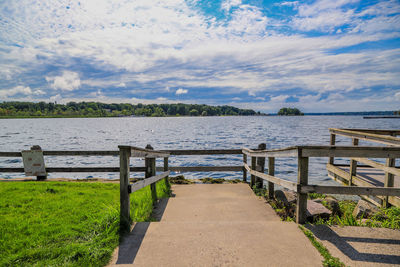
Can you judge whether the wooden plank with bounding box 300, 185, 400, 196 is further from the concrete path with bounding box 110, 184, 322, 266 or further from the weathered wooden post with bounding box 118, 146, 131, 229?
the weathered wooden post with bounding box 118, 146, 131, 229

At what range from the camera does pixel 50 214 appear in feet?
14.9

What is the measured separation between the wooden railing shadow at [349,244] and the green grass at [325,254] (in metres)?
0.12

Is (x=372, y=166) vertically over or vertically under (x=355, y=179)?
over

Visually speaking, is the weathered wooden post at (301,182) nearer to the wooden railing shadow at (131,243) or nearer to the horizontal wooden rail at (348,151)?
the horizontal wooden rail at (348,151)

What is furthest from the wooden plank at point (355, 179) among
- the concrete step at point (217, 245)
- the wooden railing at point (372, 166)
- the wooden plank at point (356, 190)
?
the concrete step at point (217, 245)

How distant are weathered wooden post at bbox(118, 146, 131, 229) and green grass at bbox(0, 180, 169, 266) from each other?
0.43 ft

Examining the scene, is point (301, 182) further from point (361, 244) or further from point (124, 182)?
point (124, 182)

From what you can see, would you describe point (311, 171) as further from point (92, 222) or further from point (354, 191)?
point (92, 222)

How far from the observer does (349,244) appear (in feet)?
10.7

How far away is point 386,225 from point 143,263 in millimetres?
4060

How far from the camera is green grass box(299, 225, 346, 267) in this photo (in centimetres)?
281

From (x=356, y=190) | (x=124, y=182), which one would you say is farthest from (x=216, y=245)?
(x=356, y=190)

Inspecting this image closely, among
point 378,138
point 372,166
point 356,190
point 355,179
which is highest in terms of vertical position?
point 378,138

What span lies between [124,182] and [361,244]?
349 centimetres
